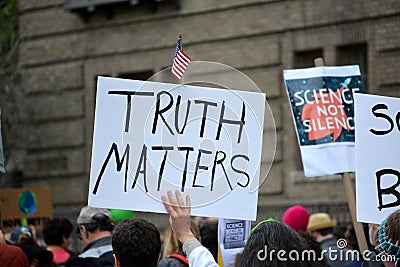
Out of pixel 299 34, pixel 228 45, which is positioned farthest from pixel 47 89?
pixel 299 34

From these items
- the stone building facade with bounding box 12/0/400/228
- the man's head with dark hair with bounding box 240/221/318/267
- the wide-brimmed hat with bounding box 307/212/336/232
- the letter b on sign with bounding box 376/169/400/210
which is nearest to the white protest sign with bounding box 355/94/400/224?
the letter b on sign with bounding box 376/169/400/210

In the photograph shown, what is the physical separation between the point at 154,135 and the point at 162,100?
21 centimetres

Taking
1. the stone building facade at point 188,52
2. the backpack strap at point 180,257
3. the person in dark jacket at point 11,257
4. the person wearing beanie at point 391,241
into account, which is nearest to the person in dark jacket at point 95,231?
the backpack strap at point 180,257

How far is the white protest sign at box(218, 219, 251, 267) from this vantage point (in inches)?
201

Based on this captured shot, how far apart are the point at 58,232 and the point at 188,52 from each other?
9084mm

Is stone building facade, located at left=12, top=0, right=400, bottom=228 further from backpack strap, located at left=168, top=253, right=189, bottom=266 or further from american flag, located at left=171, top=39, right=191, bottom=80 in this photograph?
american flag, located at left=171, top=39, right=191, bottom=80

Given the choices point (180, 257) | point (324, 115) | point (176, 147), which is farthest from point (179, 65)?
point (324, 115)

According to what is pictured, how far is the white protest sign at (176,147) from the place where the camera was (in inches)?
193

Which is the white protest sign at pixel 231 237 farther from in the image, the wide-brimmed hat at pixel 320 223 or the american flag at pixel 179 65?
the wide-brimmed hat at pixel 320 223

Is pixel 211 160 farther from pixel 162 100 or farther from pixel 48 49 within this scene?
pixel 48 49

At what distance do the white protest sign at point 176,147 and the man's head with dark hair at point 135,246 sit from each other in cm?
32

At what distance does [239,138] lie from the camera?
5.10 m

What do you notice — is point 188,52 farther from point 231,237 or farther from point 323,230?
point 231,237

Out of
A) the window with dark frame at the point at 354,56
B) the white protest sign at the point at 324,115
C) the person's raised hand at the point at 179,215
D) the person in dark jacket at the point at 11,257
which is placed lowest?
the person in dark jacket at the point at 11,257
